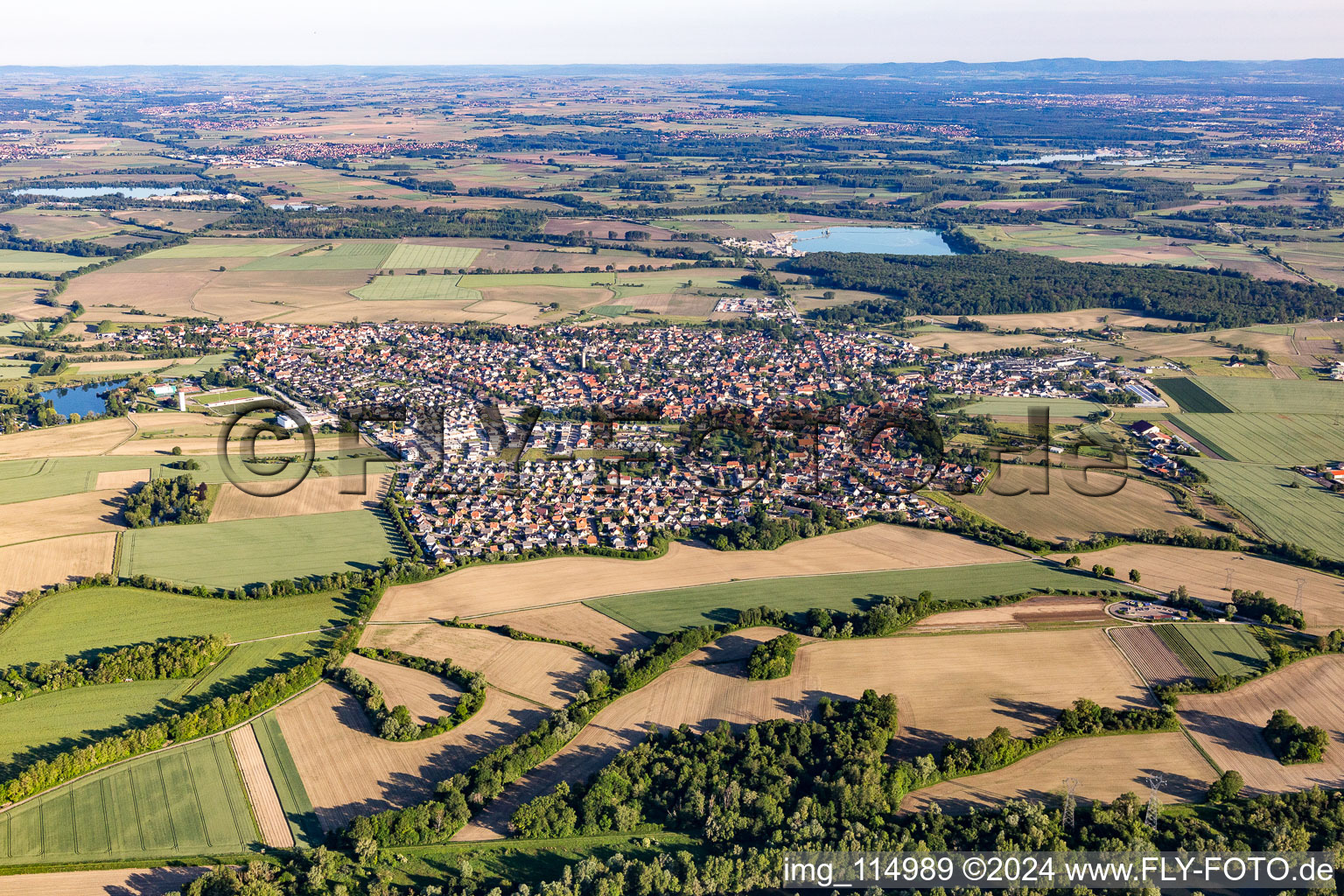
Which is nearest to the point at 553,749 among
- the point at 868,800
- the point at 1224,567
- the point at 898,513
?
the point at 868,800

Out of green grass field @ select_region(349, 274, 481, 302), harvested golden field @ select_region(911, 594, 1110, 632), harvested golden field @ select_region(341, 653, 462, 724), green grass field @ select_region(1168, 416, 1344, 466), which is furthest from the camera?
green grass field @ select_region(349, 274, 481, 302)

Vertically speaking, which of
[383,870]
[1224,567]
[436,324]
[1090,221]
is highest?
[1090,221]

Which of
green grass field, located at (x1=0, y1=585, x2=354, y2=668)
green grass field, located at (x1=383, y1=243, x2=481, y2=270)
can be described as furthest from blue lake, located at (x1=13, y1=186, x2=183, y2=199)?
green grass field, located at (x1=0, y1=585, x2=354, y2=668)

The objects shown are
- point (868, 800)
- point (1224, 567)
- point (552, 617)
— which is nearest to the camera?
point (868, 800)

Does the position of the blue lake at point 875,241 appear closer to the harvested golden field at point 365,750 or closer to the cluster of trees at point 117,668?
the harvested golden field at point 365,750

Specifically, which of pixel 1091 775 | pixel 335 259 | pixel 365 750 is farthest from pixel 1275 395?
pixel 335 259

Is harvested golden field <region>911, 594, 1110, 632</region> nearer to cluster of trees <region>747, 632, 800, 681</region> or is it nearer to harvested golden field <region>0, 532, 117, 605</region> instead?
cluster of trees <region>747, 632, 800, 681</region>

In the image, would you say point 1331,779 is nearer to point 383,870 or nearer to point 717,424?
point 383,870
